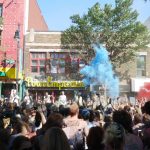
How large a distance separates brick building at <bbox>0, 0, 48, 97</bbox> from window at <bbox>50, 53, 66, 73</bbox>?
98.7 inches

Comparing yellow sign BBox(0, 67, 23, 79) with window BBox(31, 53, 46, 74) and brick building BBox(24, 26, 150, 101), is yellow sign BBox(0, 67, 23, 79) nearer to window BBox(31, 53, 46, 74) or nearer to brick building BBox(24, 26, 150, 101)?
brick building BBox(24, 26, 150, 101)

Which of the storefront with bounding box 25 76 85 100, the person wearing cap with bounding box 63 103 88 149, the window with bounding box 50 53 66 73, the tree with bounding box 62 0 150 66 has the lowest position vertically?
the person wearing cap with bounding box 63 103 88 149

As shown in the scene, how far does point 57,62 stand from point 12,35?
448cm

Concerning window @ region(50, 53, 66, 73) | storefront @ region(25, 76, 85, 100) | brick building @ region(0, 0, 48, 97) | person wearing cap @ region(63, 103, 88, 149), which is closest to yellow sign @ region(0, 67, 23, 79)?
brick building @ region(0, 0, 48, 97)

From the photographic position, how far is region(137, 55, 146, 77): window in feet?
112

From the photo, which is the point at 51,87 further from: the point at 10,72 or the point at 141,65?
the point at 141,65

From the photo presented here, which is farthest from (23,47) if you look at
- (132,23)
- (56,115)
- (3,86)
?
(56,115)

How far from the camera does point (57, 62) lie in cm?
3369

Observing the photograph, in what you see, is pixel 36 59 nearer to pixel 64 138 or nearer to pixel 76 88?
pixel 76 88

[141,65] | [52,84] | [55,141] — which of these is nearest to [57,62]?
[52,84]

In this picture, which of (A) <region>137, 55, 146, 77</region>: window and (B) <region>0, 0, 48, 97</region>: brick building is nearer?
(B) <region>0, 0, 48, 97</region>: brick building

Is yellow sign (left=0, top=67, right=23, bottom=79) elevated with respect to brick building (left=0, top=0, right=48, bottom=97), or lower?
lower

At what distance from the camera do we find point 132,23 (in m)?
31.0

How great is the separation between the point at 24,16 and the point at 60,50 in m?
4.67
